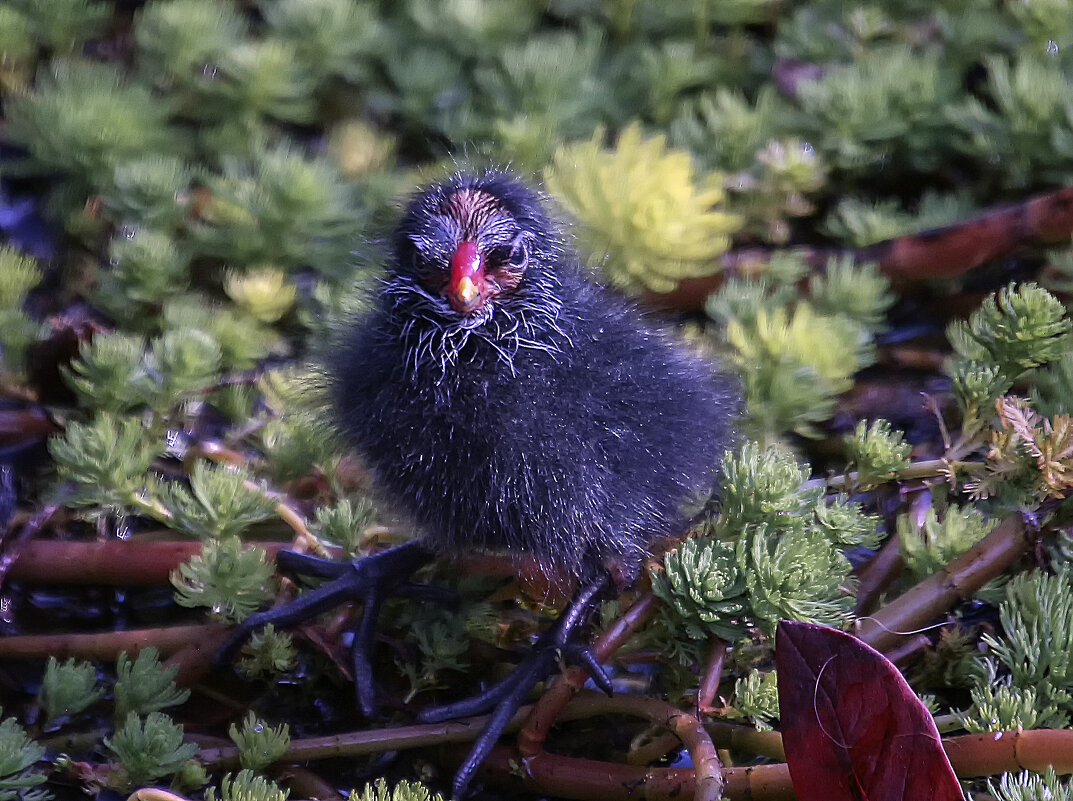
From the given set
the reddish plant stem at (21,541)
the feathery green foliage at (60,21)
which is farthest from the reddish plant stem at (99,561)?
the feathery green foliage at (60,21)

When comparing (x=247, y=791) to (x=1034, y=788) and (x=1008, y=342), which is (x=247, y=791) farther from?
(x=1008, y=342)

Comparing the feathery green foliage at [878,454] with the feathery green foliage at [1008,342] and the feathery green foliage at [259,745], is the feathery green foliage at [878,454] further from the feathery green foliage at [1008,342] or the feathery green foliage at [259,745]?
the feathery green foliage at [259,745]

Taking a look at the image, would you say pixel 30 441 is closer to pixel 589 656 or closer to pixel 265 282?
pixel 265 282

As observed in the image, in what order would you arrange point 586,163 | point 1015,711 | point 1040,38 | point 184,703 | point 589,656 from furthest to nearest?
point 1040,38, point 586,163, point 184,703, point 589,656, point 1015,711

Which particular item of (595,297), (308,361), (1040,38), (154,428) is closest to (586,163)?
(595,297)

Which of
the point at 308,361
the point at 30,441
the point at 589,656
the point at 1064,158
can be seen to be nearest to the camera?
the point at 589,656

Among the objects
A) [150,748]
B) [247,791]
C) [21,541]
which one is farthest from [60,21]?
[247,791]
